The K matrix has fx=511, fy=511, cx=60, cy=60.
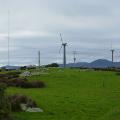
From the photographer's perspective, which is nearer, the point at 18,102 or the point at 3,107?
the point at 3,107

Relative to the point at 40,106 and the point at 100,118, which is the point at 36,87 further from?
the point at 100,118

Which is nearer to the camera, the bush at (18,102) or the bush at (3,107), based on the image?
the bush at (3,107)

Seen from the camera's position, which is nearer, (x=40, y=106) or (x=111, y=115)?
(x=111, y=115)

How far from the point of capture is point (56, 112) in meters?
34.4

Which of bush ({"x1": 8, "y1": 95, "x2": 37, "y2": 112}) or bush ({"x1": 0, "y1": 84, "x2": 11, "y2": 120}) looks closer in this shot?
bush ({"x1": 0, "y1": 84, "x2": 11, "y2": 120})

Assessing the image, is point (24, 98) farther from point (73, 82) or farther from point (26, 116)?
point (73, 82)

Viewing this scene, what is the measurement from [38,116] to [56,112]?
2.40m

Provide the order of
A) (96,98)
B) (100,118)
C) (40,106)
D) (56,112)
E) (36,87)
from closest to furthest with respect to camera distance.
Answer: (100,118)
(56,112)
(40,106)
(96,98)
(36,87)

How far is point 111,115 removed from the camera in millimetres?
32188

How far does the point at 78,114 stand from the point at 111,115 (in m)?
2.59

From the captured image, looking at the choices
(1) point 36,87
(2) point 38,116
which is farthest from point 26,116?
(1) point 36,87

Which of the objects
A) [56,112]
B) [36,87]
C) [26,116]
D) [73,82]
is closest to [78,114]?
[56,112]

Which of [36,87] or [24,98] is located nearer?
[24,98]

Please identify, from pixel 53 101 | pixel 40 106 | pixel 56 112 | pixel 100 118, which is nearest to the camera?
pixel 100 118
